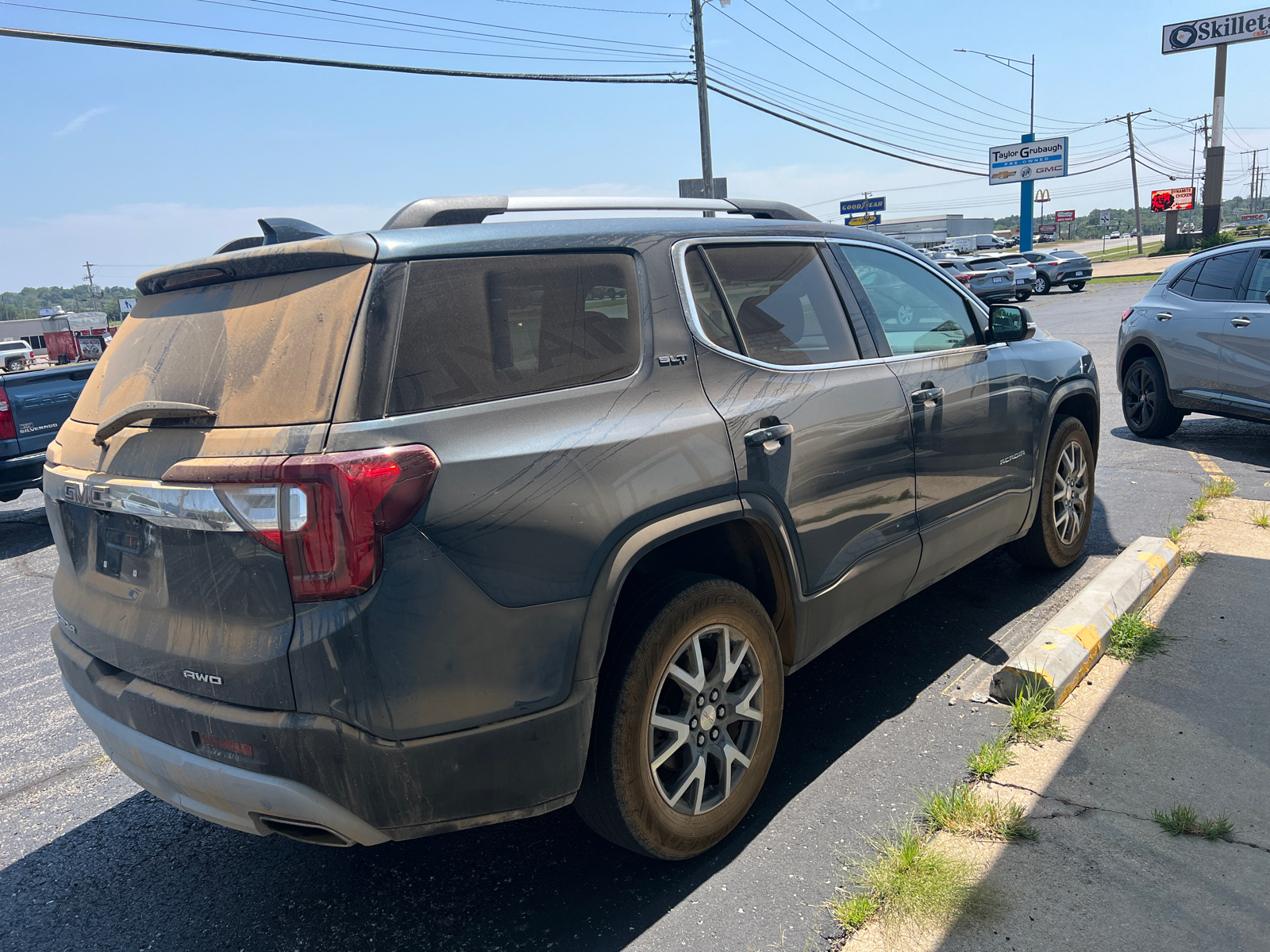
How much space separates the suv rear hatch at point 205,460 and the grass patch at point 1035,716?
2.55m

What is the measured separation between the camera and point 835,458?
311 cm

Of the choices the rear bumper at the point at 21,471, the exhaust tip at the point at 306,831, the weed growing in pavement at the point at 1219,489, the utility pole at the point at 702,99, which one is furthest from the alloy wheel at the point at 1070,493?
the utility pole at the point at 702,99

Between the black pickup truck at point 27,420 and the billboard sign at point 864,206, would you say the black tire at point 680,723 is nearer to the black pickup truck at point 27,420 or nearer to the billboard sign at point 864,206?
the black pickup truck at point 27,420

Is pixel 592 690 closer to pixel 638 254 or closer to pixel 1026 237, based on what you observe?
pixel 638 254

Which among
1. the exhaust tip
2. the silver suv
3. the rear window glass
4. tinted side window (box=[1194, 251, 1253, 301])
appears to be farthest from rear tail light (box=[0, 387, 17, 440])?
tinted side window (box=[1194, 251, 1253, 301])

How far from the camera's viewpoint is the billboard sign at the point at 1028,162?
5097 cm

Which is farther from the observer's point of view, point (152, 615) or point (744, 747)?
point (744, 747)

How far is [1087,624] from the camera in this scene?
3.84 metres

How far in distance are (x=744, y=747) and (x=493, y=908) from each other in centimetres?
90

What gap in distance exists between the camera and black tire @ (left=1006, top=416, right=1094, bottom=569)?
465cm

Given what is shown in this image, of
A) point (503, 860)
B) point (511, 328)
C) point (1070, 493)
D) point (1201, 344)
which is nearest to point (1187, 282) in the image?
point (1201, 344)

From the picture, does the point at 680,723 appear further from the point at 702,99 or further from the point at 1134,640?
the point at 702,99

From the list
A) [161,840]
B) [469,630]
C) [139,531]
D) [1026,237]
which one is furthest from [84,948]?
[1026,237]

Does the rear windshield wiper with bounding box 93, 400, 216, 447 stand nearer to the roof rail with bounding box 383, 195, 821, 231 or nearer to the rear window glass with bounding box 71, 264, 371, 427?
the rear window glass with bounding box 71, 264, 371, 427
